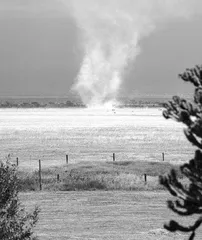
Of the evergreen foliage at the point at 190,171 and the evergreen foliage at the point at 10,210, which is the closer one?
the evergreen foliage at the point at 190,171

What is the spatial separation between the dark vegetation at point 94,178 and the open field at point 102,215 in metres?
2.08

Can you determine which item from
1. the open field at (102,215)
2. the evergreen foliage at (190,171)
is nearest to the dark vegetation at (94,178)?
the open field at (102,215)

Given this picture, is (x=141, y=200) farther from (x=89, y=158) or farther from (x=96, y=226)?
(x=89, y=158)

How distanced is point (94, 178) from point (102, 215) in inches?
537

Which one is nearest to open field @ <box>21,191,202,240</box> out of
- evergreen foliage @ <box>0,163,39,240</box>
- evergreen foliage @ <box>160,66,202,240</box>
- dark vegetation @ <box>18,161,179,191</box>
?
dark vegetation @ <box>18,161,179,191</box>

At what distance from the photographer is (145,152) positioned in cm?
10050

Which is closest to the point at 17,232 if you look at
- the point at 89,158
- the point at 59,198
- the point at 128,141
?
the point at 59,198

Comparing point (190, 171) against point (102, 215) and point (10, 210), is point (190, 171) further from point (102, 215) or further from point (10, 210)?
point (102, 215)

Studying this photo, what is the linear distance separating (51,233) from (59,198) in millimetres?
12577

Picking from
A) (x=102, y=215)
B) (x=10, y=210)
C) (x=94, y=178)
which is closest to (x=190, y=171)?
(x=10, y=210)

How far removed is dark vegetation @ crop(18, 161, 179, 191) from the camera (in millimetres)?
54344

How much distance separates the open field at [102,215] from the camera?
3710cm

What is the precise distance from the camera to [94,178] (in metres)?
57.9

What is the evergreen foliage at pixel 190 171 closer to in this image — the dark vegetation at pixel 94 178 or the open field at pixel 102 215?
the open field at pixel 102 215
